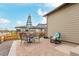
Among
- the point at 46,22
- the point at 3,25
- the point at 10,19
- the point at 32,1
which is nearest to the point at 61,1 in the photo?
the point at 32,1

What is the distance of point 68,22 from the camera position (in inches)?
274

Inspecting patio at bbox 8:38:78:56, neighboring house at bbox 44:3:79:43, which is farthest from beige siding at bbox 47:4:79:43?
patio at bbox 8:38:78:56

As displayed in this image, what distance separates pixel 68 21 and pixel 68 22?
5 cm

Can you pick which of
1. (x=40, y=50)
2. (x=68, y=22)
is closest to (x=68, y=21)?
(x=68, y=22)

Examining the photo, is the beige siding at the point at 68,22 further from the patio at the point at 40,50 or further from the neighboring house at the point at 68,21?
the patio at the point at 40,50

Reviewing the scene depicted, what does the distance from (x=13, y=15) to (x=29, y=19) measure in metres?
1.03

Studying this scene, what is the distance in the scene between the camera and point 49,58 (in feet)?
9.91

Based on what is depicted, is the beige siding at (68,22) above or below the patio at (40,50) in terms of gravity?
above

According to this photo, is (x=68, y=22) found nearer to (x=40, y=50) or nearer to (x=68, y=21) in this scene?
(x=68, y=21)

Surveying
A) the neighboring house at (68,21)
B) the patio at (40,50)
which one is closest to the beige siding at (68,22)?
the neighboring house at (68,21)

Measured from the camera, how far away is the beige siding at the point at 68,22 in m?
6.36

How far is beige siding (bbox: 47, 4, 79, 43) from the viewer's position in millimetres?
6363

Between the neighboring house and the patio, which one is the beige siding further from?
the patio

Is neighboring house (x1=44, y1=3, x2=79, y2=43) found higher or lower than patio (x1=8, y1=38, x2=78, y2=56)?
higher
